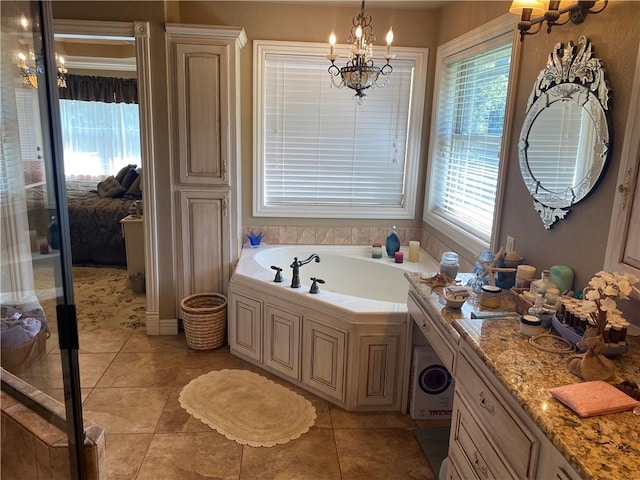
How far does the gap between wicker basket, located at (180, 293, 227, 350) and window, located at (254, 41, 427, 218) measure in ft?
3.09

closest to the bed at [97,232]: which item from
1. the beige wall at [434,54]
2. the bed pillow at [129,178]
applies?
the bed pillow at [129,178]

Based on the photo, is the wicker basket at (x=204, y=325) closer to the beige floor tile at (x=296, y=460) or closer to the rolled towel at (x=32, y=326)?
the beige floor tile at (x=296, y=460)

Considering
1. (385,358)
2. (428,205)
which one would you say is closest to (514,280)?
(385,358)

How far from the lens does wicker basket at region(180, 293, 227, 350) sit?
3.50 m

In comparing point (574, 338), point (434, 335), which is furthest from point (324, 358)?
point (574, 338)

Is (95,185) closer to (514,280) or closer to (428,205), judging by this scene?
(428,205)

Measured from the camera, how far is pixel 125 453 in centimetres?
246

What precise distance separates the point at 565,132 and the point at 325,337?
1.63 m

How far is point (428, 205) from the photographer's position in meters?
3.99

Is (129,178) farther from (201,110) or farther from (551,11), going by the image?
(551,11)

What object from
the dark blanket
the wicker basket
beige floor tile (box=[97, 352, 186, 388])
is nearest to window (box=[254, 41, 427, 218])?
the wicker basket

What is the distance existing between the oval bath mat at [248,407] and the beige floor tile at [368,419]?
14cm

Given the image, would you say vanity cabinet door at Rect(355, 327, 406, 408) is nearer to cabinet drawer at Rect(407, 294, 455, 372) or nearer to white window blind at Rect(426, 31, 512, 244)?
cabinet drawer at Rect(407, 294, 455, 372)

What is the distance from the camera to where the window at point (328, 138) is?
12.7 feet
